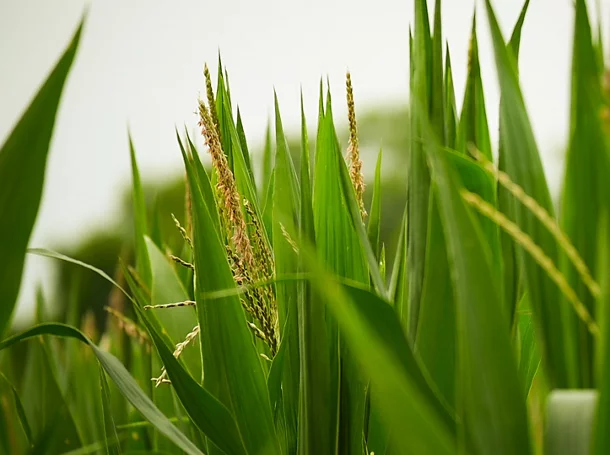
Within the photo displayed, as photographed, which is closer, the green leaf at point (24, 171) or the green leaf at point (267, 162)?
the green leaf at point (24, 171)

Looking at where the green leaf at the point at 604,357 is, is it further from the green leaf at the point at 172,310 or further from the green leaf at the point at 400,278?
the green leaf at the point at 172,310

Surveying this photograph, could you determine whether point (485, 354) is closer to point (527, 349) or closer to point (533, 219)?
point (533, 219)

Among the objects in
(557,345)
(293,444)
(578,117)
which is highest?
(578,117)

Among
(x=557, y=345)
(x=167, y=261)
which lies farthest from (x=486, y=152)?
(x=167, y=261)

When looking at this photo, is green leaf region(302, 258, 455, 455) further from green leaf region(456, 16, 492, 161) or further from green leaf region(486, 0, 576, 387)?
green leaf region(456, 16, 492, 161)

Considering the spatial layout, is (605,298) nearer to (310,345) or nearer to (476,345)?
(476,345)

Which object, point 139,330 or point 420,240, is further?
point 139,330

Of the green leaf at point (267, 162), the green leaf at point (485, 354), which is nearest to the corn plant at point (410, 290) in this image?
the green leaf at point (485, 354)
